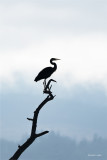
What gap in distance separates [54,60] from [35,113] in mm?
5815

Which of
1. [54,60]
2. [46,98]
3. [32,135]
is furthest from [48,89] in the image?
[54,60]

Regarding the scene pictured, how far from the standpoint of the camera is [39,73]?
25469 mm

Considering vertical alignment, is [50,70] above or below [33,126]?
above

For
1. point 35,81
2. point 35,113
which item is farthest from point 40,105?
point 35,81

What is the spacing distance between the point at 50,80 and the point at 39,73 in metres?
2.13

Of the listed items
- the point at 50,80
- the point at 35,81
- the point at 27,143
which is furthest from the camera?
the point at 35,81

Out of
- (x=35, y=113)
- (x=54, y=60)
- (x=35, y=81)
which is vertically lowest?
(x=35, y=113)

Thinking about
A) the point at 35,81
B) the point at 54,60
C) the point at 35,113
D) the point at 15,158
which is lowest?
the point at 15,158

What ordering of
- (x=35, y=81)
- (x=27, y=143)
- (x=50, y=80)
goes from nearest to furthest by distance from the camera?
(x=27, y=143), (x=50, y=80), (x=35, y=81)

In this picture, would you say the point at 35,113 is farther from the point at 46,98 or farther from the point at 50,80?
the point at 50,80

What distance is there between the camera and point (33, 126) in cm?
2145

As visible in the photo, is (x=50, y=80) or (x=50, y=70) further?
(x=50, y=70)

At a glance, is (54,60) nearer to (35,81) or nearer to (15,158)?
(35,81)

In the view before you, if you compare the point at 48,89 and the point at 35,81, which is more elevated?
the point at 35,81
